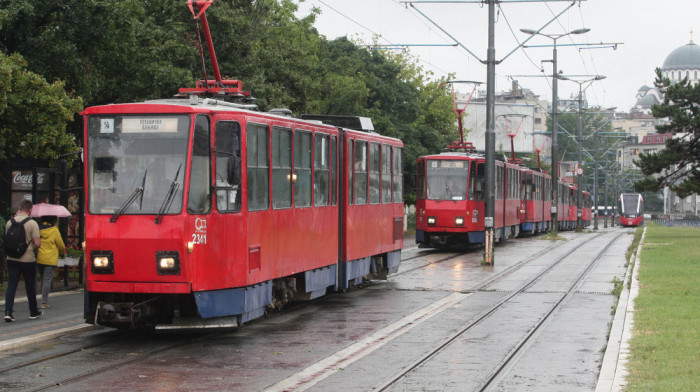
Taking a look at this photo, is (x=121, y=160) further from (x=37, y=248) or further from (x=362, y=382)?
(x=362, y=382)

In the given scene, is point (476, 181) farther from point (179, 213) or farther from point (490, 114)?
point (179, 213)

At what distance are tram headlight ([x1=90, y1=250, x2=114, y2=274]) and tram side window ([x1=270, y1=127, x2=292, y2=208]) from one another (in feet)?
9.63

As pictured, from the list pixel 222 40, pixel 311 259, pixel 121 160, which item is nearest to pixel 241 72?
pixel 222 40

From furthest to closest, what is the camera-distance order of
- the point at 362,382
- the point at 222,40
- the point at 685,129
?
1. the point at 685,129
2. the point at 222,40
3. the point at 362,382

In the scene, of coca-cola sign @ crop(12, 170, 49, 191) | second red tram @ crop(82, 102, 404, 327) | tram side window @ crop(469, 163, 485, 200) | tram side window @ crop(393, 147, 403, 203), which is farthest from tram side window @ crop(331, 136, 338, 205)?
tram side window @ crop(469, 163, 485, 200)

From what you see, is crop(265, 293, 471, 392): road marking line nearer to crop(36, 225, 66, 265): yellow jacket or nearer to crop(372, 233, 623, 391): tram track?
crop(372, 233, 623, 391): tram track

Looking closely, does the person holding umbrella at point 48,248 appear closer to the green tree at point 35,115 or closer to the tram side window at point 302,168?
the tram side window at point 302,168

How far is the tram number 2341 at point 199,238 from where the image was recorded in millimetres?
12930

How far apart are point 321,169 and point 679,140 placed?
34.9 metres

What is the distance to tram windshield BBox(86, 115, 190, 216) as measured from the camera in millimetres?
12984

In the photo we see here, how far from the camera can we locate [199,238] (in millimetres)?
12984

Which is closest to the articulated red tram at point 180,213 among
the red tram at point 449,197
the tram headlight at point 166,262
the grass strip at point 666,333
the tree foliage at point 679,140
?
the tram headlight at point 166,262

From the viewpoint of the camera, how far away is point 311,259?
17.1m

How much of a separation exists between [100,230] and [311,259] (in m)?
4.82
